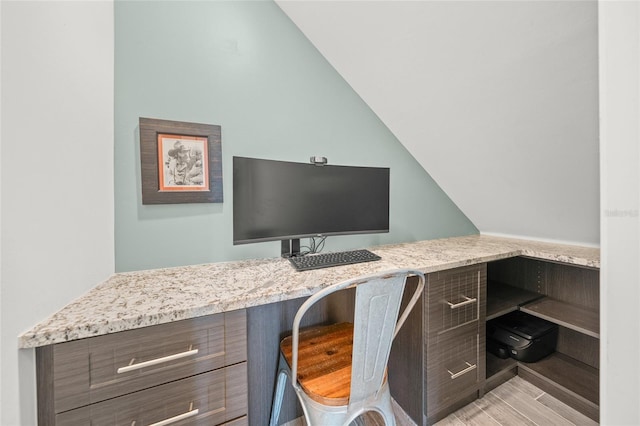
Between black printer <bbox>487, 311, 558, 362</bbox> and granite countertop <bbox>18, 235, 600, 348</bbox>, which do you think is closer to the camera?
granite countertop <bbox>18, 235, 600, 348</bbox>

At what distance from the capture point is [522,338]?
5.35ft

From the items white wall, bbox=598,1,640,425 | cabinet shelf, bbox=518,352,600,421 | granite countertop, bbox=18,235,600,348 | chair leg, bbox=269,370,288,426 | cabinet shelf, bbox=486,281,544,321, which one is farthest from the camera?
cabinet shelf, bbox=486,281,544,321

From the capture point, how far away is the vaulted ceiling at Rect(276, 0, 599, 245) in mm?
1053

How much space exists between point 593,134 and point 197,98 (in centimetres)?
203

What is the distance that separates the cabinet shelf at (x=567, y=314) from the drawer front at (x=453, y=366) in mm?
528

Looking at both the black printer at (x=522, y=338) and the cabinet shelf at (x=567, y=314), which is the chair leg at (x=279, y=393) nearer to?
the black printer at (x=522, y=338)

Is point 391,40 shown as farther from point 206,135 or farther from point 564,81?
point 206,135

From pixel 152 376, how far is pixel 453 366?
143 cm

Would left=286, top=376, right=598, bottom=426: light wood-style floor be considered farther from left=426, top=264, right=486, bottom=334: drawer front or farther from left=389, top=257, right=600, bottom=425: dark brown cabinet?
left=426, top=264, right=486, bottom=334: drawer front

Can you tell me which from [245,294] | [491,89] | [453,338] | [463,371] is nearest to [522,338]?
[463,371]

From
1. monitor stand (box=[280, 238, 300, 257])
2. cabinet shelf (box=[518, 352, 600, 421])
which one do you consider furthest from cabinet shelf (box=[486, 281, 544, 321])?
monitor stand (box=[280, 238, 300, 257])

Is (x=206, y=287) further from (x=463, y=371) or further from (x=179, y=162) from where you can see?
(x=463, y=371)

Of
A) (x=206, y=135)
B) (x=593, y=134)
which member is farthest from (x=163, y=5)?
(x=593, y=134)

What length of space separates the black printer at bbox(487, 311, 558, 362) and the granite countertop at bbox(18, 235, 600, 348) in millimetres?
571
